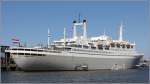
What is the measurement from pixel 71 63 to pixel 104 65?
4.84 m

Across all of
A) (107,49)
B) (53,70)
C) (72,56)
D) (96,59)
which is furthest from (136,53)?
(53,70)

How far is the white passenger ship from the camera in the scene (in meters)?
24.5

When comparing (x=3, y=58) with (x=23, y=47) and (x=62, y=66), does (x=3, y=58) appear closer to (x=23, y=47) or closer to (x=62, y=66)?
(x=23, y=47)

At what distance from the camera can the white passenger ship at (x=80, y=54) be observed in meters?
24.5

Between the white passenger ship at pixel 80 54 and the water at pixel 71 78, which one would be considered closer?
the water at pixel 71 78

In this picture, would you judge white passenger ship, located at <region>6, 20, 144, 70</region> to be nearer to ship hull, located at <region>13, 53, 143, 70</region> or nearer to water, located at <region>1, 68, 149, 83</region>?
ship hull, located at <region>13, 53, 143, 70</region>


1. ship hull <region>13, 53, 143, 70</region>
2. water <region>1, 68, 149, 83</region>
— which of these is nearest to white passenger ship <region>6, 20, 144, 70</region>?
ship hull <region>13, 53, 143, 70</region>

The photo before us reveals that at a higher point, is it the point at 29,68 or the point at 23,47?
the point at 23,47

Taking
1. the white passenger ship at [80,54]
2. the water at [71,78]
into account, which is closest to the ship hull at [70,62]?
the white passenger ship at [80,54]

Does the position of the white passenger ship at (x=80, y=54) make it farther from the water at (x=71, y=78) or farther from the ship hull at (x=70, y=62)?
the water at (x=71, y=78)

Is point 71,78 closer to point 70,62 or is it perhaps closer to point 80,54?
point 70,62

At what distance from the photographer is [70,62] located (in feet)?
86.7

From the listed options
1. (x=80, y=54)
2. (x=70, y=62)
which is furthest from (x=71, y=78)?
(x=80, y=54)

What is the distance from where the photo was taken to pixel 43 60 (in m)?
24.5
